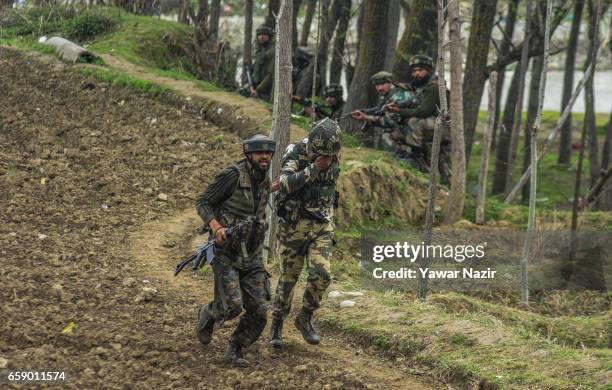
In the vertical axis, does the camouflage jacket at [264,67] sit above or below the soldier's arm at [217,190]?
above

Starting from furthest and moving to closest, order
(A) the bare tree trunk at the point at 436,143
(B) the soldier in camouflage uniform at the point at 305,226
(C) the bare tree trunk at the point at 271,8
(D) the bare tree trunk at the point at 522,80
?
(C) the bare tree trunk at the point at 271,8, (D) the bare tree trunk at the point at 522,80, (A) the bare tree trunk at the point at 436,143, (B) the soldier in camouflage uniform at the point at 305,226

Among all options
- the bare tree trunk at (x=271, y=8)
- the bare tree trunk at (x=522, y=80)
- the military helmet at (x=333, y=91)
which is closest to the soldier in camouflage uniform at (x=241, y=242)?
the military helmet at (x=333, y=91)

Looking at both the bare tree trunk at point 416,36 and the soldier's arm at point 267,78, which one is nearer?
the bare tree trunk at point 416,36

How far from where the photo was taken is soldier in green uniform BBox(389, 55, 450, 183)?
45.9 feet

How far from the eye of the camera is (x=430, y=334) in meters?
8.37

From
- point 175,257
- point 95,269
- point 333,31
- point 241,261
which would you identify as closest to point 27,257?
point 95,269

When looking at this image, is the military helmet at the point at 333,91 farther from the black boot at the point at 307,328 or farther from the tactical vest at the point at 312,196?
the black boot at the point at 307,328

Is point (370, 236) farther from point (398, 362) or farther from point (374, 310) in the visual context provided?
point (398, 362)

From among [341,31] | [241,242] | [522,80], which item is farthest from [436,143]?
[341,31]

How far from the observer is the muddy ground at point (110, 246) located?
715cm

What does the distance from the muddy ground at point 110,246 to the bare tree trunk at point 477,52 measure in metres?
4.11

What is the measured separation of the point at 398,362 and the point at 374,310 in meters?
1.05

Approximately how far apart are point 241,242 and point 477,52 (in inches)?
370

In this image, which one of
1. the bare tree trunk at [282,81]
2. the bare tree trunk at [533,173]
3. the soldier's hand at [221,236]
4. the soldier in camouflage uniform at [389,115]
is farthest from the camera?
the soldier in camouflage uniform at [389,115]
